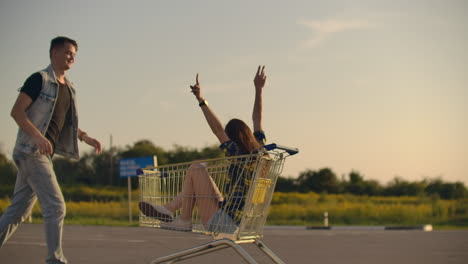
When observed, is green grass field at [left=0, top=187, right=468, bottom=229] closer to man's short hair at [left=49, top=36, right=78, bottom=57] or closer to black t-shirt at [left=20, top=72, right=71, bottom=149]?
black t-shirt at [left=20, top=72, right=71, bottom=149]

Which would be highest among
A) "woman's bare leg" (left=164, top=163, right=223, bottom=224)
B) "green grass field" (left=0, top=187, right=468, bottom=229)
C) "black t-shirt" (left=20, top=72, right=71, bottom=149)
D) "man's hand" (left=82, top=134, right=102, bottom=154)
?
"black t-shirt" (left=20, top=72, right=71, bottom=149)

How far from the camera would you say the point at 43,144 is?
468cm

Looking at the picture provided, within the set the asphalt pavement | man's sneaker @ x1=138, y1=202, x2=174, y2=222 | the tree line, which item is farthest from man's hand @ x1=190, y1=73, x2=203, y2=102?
the tree line

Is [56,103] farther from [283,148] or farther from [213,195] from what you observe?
[283,148]

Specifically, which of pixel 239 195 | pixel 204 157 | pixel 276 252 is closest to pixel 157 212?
pixel 239 195

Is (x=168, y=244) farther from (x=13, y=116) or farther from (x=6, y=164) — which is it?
(x=6, y=164)

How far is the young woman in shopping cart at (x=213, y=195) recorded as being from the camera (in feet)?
15.8

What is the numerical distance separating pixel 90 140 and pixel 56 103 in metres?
0.50

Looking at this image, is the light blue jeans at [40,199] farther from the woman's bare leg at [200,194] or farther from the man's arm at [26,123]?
the woman's bare leg at [200,194]

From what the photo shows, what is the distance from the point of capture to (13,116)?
15.7ft

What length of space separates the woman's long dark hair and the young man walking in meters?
1.44

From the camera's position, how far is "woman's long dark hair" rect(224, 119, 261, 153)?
16.0ft

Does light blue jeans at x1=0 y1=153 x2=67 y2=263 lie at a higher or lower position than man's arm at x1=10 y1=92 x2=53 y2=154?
lower

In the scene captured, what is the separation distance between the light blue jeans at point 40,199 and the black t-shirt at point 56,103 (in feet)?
0.73
